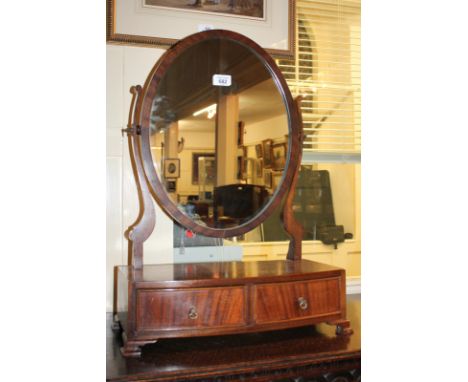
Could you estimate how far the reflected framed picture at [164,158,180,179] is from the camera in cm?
116

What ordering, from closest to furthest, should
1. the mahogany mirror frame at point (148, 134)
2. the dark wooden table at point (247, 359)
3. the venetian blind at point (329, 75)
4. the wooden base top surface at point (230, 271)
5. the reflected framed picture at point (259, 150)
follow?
the dark wooden table at point (247, 359)
the wooden base top surface at point (230, 271)
the mahogany mirror frame at point (148, 134)
the reflected framed picture at point (259, 150)
the venetian blind at point (329, 75)

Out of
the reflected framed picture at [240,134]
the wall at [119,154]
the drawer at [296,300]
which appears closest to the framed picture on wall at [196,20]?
the wall at [119,154]

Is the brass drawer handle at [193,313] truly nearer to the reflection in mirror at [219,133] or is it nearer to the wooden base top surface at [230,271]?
the wooden base top surface at [230,271]

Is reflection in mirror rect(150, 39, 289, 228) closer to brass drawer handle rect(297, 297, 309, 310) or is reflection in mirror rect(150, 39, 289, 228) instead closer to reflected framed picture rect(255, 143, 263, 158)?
reflected framed picture rect(255, 143, 263, 158)

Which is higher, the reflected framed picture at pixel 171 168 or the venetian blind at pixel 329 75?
the venetian blind at pixel 329 75

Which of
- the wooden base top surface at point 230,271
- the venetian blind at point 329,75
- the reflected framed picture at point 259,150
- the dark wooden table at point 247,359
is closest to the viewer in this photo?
the dark wooden table at point 247,359

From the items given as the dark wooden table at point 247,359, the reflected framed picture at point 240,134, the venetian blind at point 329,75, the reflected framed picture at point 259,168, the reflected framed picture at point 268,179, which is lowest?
the dark wooden table at point 247,359

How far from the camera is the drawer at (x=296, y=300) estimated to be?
1.02 meters

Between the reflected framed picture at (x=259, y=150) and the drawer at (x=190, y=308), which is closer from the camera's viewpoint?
the drawer at (x=190, y=308)

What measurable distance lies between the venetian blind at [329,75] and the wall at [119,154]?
516 millimetres

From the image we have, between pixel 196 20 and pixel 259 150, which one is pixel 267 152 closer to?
pixel 259 150

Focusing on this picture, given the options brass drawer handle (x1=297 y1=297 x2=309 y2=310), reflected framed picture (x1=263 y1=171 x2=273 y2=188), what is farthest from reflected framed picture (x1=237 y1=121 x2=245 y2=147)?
brass drawer handle (x1=297 y1=297 x2=309 y2=310)
